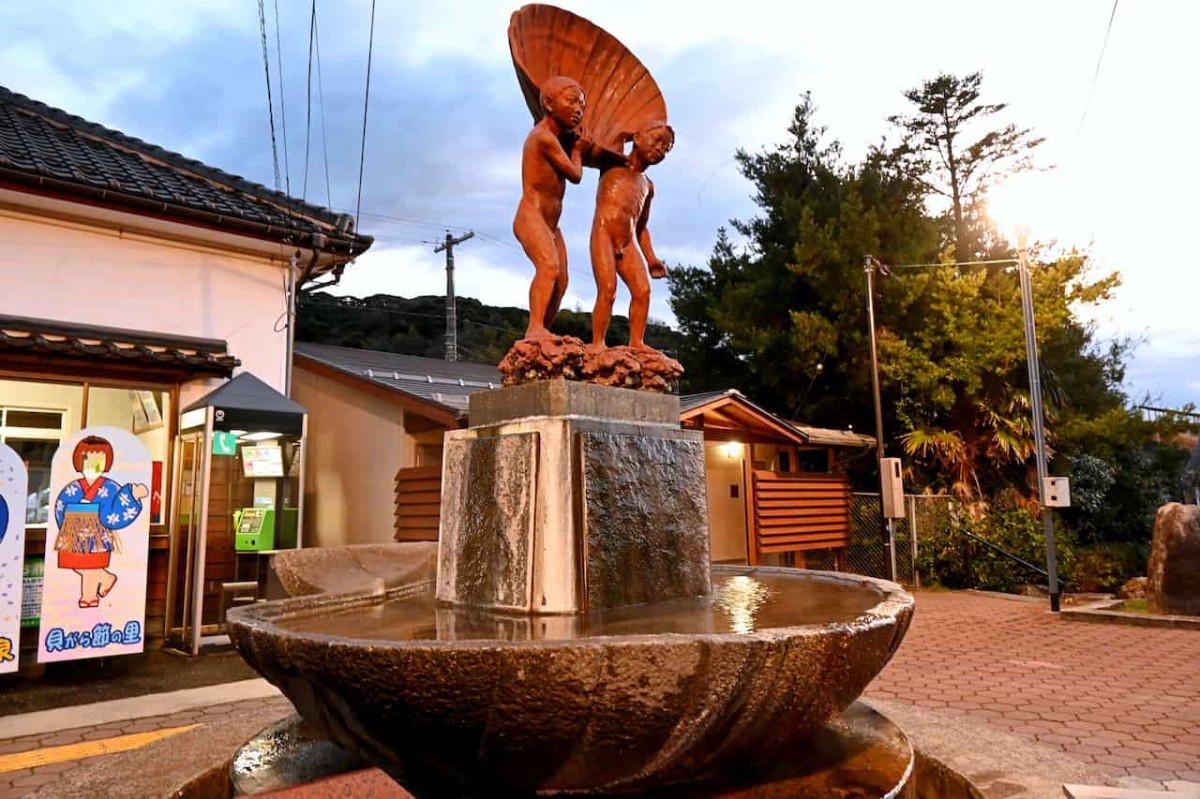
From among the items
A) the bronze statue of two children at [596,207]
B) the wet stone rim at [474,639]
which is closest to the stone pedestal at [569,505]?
the wet stone rim at [474,639]

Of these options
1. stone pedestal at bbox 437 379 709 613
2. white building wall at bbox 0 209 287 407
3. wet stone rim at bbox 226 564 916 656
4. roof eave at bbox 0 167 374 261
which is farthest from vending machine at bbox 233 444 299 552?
stone pedestal at bbox 437 379 709 613

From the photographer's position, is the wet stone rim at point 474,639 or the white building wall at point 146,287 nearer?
the wet stone rim at point 474,639

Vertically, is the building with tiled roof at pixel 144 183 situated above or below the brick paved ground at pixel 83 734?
above

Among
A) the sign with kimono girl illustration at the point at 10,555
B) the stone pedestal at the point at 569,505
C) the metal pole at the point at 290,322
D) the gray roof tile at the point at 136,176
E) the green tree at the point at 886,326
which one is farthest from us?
the green tree at the point at 886,326

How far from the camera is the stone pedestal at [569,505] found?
286cm

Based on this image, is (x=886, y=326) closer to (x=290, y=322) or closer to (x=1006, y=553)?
(x=1006, y=553)

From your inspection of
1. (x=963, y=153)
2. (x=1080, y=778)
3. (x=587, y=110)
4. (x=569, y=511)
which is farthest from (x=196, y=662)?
(x=963, y=153)

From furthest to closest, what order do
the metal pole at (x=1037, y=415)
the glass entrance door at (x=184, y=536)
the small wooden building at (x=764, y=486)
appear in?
the small wooden building at (x=764, y=486) → the metal pole at (x=1037, y=415) → the glass entrance door at (x=184, y=536)

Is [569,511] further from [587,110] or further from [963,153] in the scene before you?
[963,153]

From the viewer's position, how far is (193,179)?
9.96 metres

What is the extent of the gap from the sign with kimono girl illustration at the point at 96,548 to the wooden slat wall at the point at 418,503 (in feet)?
11.9

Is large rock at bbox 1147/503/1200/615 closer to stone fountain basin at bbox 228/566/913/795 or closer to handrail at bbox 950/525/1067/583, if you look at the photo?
handrail at bbox 950/525/1067/583

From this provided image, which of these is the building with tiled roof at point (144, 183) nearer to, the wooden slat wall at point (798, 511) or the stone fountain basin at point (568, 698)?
the wooden slat wall at point (798, 511)

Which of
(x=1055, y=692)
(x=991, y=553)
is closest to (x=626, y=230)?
(x=1055, y=692)
